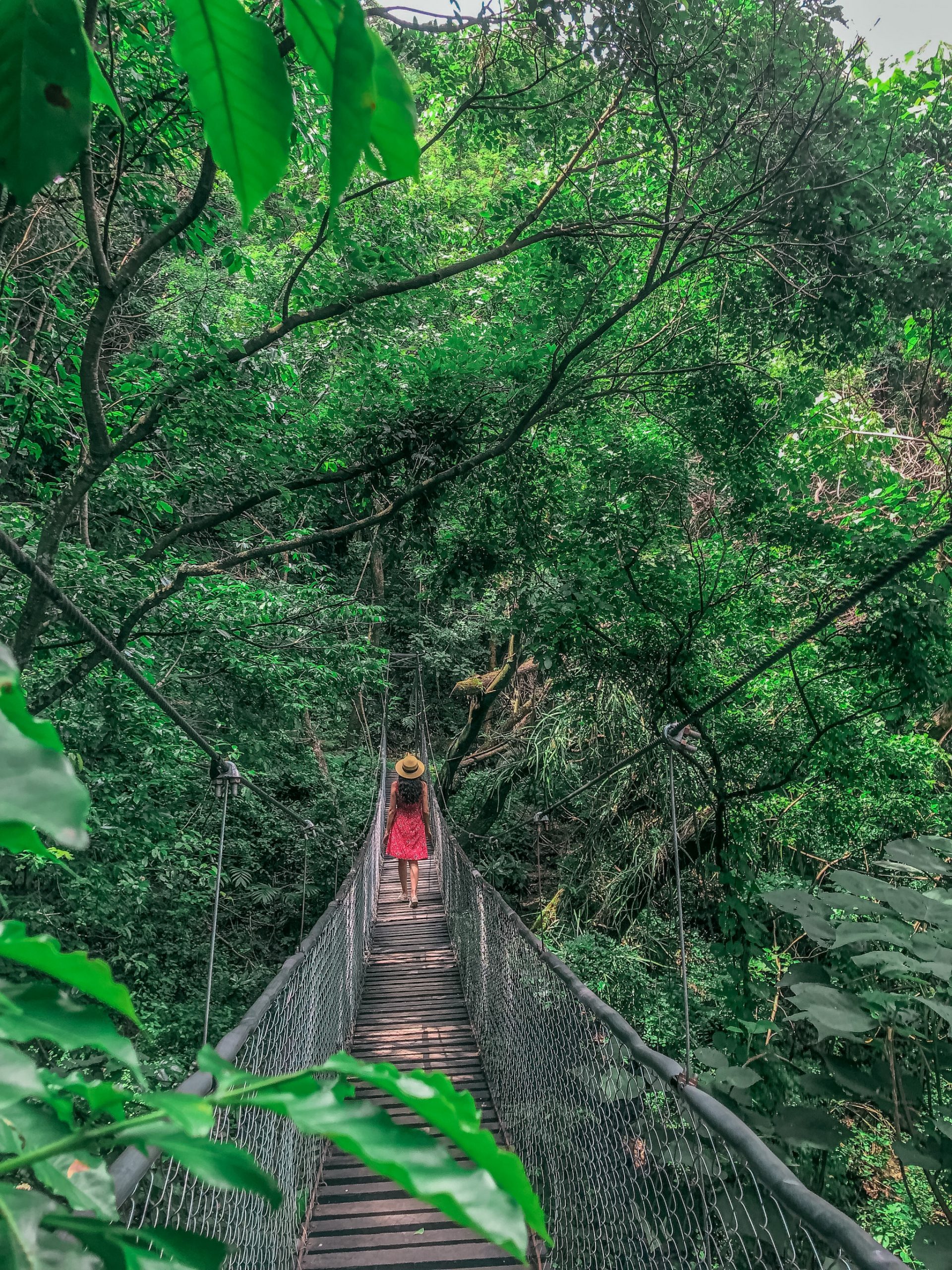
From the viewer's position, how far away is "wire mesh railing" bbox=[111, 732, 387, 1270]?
916 millimetres

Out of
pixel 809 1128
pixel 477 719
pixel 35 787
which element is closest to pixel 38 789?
pixel 35 787

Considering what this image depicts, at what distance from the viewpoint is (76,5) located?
233 mm

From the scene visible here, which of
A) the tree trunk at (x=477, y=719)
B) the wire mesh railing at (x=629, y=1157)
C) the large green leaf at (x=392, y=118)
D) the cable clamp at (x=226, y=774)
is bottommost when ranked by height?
the wire mesh railing at (x=629, y=1157)

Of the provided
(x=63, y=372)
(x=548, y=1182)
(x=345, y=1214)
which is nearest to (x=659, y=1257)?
(x=548, y=1182)

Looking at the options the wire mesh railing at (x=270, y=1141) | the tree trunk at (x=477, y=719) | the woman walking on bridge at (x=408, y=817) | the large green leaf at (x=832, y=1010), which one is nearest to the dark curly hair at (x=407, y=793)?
the woman walking on bridge at (x=408, y=817)

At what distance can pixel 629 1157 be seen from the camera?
1217 millimetres

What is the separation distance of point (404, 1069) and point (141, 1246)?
7.64ft

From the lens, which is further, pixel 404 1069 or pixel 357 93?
pixel 404 1069

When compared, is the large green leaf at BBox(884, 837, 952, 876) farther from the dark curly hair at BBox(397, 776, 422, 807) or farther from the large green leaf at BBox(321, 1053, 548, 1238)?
the dark curly hair at BBox(397, 776, 422, 807)

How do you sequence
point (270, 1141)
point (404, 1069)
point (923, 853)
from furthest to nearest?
point (404, 1069) → point (270, 1141) → point (923, 853)

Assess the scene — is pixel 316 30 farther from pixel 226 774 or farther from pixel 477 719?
pixel 477 719

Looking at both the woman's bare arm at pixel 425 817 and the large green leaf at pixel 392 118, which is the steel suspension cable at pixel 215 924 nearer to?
the large green leaf at pixel 392 118

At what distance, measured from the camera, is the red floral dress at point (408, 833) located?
15.4 ft

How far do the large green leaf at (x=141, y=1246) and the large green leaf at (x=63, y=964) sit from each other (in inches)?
2.2
